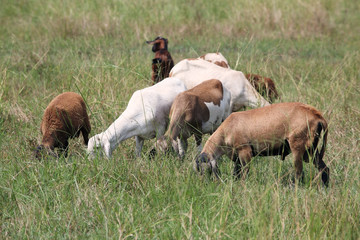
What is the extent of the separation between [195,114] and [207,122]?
32 cm

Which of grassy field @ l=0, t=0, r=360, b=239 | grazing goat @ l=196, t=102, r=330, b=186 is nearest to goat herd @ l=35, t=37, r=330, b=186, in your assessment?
grazing goat @ l=196, t=102, r=330, b=186

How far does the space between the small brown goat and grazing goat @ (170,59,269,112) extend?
477 mm

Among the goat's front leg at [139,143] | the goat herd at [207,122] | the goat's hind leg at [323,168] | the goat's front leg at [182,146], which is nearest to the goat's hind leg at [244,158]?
the goat herd at [207,122]

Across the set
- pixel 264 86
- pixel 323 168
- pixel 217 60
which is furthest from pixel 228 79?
pixel 323 168

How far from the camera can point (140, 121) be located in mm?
6105

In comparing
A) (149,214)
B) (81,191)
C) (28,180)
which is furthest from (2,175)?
(149,214)

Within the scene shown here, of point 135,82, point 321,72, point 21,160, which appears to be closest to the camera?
point 21,160

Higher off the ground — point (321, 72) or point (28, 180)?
point (28, 180)

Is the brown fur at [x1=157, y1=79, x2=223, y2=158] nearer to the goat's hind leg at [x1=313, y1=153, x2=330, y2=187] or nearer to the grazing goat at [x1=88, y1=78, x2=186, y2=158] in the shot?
the grazing goat at [x1=88, y1=78, x2=186, y2=158]

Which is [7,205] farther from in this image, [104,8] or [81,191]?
[104,8]

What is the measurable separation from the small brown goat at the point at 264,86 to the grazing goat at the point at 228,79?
477 millimetres

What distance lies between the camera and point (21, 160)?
5.71 meters

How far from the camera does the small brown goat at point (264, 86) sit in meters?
7.79

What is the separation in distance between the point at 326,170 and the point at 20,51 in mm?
7389
